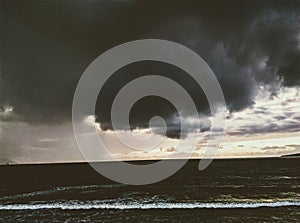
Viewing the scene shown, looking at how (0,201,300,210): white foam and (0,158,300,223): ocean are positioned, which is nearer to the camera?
(0,158,300,223): ocean

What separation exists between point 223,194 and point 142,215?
958 cm

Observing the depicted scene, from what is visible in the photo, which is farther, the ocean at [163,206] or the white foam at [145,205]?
the white foam at [145,205]

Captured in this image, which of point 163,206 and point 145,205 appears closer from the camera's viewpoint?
point 163,206

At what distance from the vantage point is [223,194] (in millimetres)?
26406

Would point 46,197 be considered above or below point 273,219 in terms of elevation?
above

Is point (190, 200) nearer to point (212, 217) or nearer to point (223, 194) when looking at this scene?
point (223, 194)

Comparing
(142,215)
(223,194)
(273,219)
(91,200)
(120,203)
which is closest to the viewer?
(273,219)

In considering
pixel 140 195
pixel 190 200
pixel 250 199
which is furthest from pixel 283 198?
pixel 140 195

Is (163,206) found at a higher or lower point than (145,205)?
lower

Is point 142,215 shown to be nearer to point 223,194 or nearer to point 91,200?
point 91,200

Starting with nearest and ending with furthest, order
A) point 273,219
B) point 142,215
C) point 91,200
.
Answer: point 273,219
point 142,215
point 91,200

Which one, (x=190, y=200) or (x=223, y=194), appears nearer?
(x=190, y=200)

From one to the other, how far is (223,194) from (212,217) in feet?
27.8

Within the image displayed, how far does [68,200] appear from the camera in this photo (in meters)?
25.0
